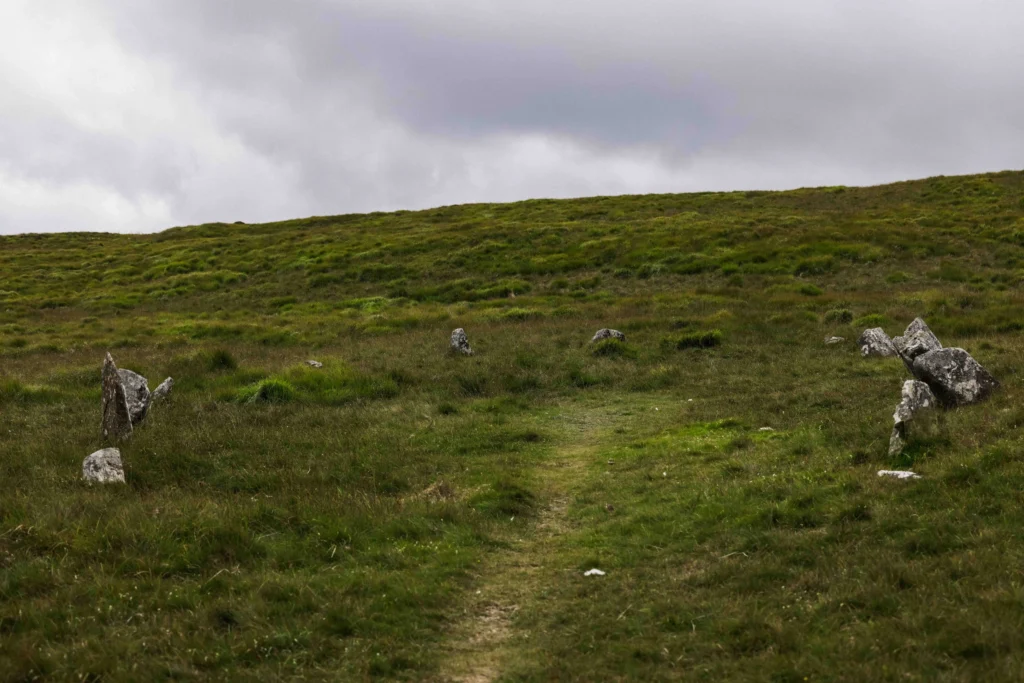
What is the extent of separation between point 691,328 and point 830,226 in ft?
101

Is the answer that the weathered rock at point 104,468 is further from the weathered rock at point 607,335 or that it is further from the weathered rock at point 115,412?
the weathered rock at point 607,335

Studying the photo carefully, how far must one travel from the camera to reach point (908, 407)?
12.2m

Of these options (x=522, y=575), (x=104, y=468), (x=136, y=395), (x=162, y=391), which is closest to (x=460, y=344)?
(x=162, y=391)

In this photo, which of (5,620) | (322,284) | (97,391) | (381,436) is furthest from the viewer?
(322,284)

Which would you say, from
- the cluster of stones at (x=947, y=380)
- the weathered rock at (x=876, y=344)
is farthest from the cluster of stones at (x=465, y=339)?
the cluster of stones at (x=947, y=380)

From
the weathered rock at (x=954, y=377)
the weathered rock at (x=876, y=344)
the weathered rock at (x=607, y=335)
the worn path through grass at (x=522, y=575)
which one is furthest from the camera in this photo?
the weathered rock at (x=607, y=335)

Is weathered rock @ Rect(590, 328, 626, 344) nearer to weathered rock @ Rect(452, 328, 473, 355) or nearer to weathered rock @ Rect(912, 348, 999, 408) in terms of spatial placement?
weathered rock @ Rect(452, 328, 473, 355)

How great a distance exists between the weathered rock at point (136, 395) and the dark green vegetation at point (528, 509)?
0.36m

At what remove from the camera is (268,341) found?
3145cm

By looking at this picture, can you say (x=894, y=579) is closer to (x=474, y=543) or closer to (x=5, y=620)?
(x=474, y=543)

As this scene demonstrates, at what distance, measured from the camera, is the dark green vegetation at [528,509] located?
674 cm

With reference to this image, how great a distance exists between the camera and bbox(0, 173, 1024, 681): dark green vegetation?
22.1 ft

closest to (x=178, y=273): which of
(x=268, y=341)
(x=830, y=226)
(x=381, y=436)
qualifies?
(x=268, y=341)

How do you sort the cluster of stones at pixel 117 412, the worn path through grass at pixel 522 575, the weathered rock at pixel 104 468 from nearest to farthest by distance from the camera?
the worn path through grass at pixel 522 575
the weathered rock at pixel 104 468
the cluster of stones at pixel 117 412
